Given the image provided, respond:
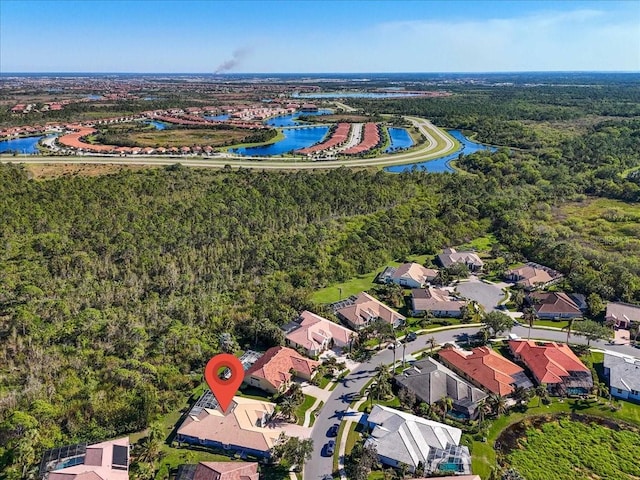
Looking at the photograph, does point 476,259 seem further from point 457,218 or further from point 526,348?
point 526,348

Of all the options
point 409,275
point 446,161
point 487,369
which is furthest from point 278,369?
point 446,161

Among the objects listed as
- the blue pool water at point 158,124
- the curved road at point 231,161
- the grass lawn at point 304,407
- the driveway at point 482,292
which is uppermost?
the blue pool water at point 158,124

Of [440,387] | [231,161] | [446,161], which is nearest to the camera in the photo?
[440,387]

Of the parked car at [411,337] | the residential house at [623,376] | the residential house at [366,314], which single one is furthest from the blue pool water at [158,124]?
the residential house at [623,376]

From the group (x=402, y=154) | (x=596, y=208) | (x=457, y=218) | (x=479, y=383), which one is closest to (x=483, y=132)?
(x=402, y=154)

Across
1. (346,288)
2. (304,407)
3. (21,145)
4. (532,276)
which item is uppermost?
(21,145)

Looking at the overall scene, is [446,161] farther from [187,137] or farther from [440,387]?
[440,387]

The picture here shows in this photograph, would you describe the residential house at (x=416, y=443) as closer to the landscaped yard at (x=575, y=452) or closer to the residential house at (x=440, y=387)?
the residential house at (x=440, y=387)
